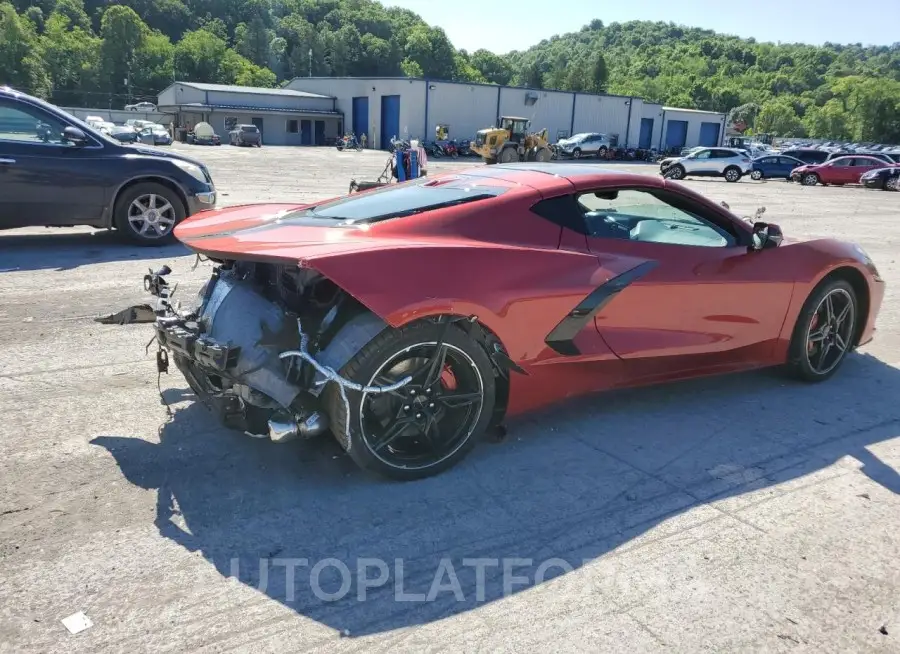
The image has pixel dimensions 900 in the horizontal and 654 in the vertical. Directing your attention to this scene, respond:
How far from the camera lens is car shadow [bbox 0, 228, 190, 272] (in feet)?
24.9

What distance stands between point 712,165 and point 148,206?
99.0 ft

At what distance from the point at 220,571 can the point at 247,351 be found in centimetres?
95

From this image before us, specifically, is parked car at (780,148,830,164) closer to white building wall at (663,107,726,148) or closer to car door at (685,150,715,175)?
car door at (685,150,715,175)

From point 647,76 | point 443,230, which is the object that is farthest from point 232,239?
point 647,76

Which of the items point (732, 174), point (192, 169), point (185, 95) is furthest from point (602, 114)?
point (192, 169)

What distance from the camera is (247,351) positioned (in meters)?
3.16

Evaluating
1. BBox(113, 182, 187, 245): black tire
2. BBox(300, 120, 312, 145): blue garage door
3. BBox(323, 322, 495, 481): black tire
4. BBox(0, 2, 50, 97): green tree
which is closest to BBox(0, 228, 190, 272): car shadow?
BBox(113, 182, 187, 245): black tire

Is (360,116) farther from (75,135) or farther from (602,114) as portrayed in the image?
(75,135)

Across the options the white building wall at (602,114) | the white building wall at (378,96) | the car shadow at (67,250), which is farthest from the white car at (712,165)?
the white building wall at (602,114)

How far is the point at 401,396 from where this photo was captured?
10.6 ft

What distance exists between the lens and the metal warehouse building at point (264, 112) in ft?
197

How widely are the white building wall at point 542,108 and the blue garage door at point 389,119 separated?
8.59 meters

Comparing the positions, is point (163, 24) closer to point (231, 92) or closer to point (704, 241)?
point (231, 92)

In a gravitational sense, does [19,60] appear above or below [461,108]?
above
